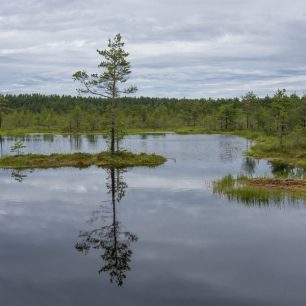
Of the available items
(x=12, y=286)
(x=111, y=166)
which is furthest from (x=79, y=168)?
(x=12, y=286)

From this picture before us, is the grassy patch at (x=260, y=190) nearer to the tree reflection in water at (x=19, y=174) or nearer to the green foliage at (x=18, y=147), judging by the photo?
the tree reflection in water at (x=19, y=174)

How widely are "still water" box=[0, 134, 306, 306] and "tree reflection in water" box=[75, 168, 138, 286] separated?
0.15 ft

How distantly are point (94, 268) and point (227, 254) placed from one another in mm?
6039

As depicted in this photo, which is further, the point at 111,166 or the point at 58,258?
the point at 111,166

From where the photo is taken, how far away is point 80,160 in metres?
54.8

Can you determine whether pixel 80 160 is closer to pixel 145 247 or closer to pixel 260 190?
pixel 260 190

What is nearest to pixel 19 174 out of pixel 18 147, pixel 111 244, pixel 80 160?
pixel 80 160

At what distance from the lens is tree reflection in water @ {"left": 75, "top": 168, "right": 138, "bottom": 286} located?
1902cm

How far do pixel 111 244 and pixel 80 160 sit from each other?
33.3 m

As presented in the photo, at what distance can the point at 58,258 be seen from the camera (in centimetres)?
2048

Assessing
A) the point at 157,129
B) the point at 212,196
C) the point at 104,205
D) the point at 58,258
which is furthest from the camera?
the point at 157,129

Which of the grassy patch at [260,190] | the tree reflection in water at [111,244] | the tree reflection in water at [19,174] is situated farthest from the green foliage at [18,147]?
the tree reflection in water at [111,244]

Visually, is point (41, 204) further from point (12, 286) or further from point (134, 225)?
point (12, 286)

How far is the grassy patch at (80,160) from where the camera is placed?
5284 cm
